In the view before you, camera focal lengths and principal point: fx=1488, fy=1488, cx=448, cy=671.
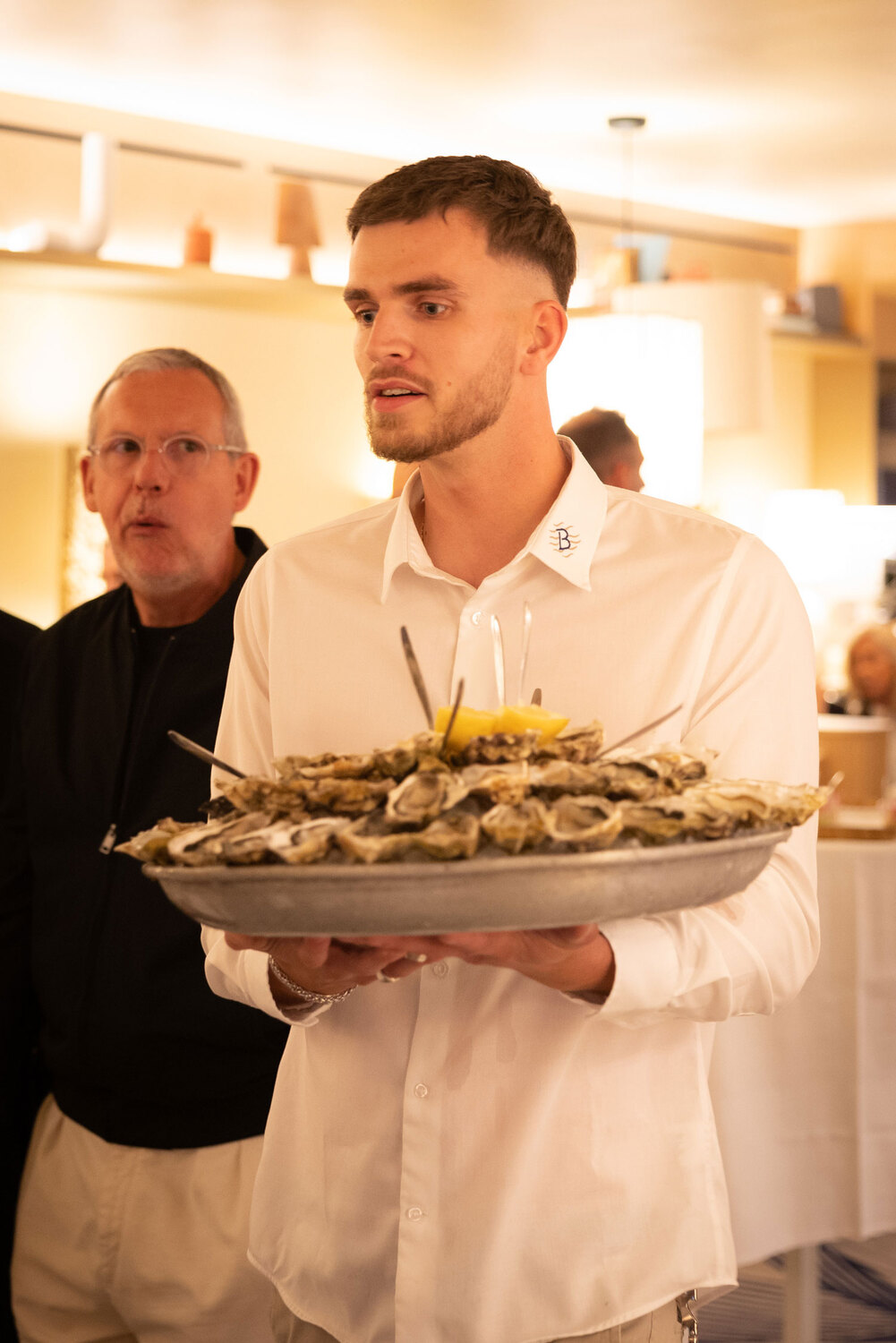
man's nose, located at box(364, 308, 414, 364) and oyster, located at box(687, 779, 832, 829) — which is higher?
man's nose, located at box(364, 308, 414, 364)

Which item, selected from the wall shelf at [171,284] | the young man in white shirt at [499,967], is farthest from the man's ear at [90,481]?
the wall shelf at [171,284]

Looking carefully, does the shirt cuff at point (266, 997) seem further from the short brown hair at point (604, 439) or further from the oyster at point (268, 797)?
the short brown hair at point (604, 439)

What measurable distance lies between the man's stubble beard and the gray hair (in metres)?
0.86

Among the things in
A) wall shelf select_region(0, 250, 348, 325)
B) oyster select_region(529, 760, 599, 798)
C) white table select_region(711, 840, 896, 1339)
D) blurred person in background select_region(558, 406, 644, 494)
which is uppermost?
wall shelf select_region(0, 250, 348, 325)

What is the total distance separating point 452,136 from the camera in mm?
6016

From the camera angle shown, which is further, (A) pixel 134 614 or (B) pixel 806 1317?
(B) pixel 806 1317

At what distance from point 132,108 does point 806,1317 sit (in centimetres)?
484

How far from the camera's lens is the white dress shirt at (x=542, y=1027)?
1263 millimetres

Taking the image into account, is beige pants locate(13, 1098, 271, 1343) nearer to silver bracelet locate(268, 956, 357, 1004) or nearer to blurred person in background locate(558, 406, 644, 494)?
silver bracelet locate(268, 956, 357, 1004)

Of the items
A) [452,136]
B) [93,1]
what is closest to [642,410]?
[93,1]

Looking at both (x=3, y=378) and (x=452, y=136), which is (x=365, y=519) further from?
(x=452, y=136)

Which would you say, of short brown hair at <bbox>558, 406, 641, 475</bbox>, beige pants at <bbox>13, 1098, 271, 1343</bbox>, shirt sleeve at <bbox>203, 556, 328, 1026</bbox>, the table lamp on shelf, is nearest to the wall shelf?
the table lamp on shelf

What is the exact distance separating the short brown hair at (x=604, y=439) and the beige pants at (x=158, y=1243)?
150cm

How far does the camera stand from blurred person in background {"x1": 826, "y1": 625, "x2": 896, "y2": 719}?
6113 millimetres
